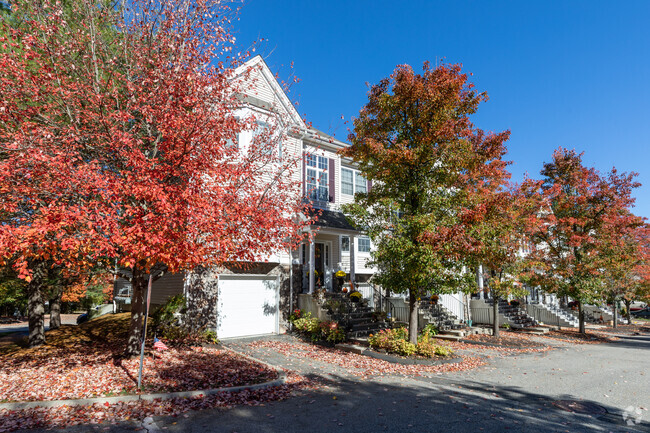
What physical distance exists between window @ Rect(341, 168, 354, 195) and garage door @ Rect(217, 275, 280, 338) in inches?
291

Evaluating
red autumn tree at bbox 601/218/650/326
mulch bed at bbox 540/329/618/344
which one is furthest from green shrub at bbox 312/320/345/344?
red autumn tree at bbox 601/218/650/326

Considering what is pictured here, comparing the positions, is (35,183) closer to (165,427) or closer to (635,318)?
(165,427)

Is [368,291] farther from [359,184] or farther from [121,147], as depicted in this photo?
[121,147]

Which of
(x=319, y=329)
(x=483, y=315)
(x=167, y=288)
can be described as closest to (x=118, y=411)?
(x=167, y=288)

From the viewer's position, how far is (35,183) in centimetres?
818

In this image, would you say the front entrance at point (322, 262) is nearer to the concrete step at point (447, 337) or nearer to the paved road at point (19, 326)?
the concrete step at point (447, 337)

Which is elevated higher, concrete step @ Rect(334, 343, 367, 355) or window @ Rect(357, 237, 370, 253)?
window @ Rect(357, 237, 370, 253)

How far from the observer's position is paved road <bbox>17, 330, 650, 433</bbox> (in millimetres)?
6410

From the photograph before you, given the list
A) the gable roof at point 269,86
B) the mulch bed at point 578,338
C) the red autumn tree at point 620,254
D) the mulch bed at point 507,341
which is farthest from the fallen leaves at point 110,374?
the red autumn tree at point 620,254

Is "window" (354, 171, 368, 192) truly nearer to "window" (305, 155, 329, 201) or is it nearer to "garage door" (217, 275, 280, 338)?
"window" (305, 155, 329, 201)

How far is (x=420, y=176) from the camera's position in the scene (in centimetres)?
1306

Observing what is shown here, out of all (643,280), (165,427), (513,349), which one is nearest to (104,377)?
(165,427)

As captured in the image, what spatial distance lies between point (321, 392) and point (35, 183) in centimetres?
790

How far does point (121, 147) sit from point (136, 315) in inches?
186
